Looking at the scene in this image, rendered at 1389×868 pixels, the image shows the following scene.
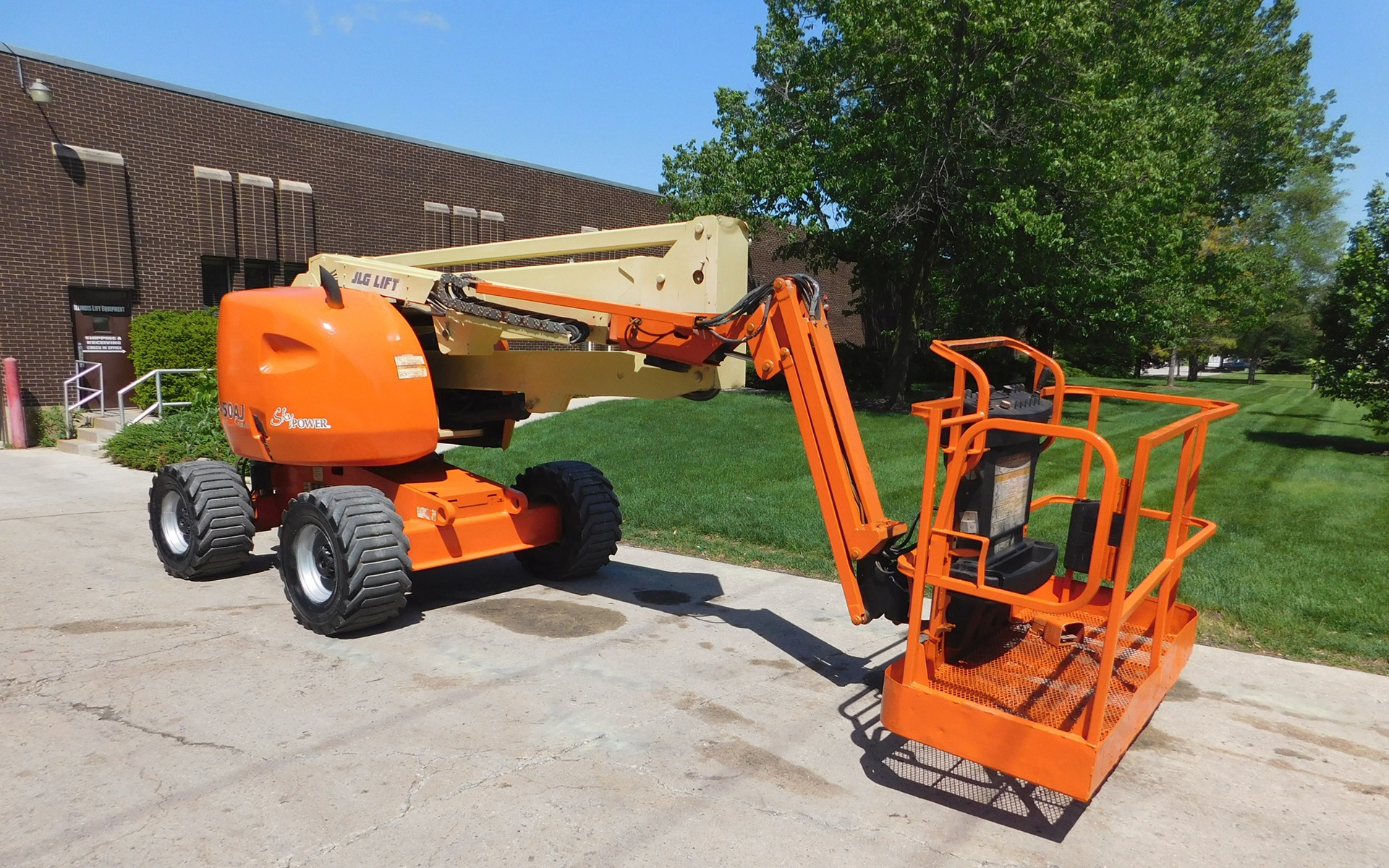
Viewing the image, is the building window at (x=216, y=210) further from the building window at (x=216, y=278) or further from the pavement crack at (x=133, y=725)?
the pavement crack at (x=133, y=725)

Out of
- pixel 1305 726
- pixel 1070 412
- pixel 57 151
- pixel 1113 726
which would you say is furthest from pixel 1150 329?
pixel 57 151

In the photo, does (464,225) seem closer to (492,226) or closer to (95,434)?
(492,226)

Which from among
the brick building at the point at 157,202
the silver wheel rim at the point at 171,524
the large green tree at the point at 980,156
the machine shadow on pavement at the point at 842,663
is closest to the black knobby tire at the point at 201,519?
the silver wheel rim at the point at 171,524

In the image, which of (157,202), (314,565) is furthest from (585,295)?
(157,202)

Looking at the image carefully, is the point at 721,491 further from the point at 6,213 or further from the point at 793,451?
the point at 6,213

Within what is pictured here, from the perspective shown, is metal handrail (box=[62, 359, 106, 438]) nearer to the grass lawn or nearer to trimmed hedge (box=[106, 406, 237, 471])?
trimmed hedge (box=[106, 406, 237, 471])

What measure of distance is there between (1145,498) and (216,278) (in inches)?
670

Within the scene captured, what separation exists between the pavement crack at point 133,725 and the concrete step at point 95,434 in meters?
11.4

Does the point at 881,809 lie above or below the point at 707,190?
below

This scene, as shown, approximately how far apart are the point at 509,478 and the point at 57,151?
10.5m

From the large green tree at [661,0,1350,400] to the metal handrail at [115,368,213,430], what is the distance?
1078cm

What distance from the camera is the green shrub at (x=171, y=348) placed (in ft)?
52.9

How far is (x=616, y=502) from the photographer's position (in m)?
7.71

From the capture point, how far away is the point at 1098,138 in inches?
720
